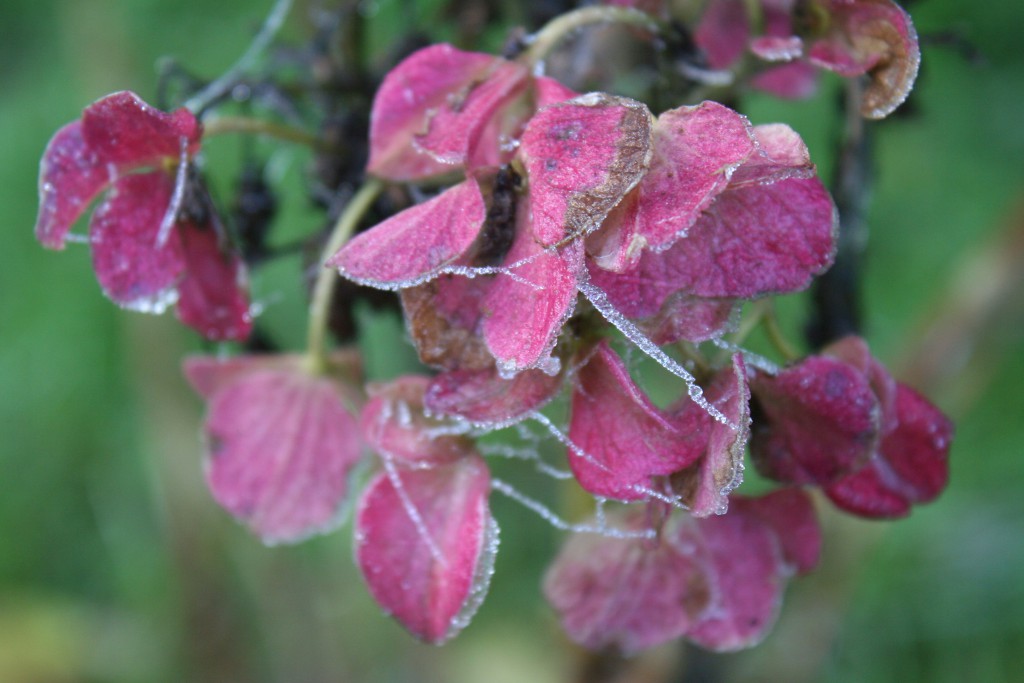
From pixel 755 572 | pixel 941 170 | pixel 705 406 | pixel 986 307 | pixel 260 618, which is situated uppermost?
pixel 705 406

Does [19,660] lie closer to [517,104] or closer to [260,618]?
[260,618]

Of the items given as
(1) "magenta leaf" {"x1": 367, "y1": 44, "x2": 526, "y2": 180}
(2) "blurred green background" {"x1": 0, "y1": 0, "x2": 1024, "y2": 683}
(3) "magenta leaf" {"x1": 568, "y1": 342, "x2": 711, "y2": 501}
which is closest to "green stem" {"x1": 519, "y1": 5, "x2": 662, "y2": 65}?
(1) "magenta leaf" {"x1": 367, "y1": 44, "x2": 526, "y2": 180}

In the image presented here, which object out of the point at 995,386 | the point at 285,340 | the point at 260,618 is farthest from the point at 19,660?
the point at 995,386

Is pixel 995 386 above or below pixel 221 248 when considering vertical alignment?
below

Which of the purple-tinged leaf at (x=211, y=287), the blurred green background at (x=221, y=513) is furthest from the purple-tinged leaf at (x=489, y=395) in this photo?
the blurred green background at (x=221, y=513)

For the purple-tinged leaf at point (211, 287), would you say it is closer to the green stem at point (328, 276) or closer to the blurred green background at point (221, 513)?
the green stem at point (328, 276)

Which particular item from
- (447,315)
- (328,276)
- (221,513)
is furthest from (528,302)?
(221,513)

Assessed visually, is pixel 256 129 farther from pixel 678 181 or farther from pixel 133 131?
pixel 678 181
